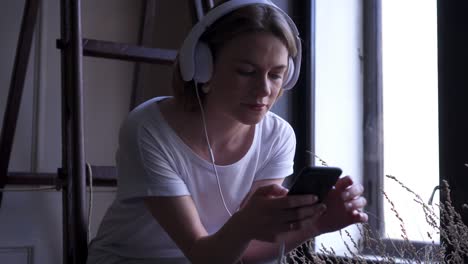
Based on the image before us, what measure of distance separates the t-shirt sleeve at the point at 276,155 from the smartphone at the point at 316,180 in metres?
0.36

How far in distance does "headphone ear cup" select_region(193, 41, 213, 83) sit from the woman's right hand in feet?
Answer: 0.92

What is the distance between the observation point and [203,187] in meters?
1.19

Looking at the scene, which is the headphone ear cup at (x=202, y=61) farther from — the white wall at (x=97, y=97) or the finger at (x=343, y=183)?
the white wall at (x=97, y=97)

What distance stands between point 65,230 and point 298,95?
772mm

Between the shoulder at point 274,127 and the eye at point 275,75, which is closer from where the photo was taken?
the eye at point 275,75

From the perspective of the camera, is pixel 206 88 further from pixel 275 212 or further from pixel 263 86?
pixel 275 212

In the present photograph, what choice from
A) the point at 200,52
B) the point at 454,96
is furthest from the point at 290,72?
the point at 454,96

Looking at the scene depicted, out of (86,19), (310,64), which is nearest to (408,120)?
(310,64)

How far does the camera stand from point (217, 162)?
1.21 meters

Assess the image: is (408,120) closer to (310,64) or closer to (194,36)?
(310,64)

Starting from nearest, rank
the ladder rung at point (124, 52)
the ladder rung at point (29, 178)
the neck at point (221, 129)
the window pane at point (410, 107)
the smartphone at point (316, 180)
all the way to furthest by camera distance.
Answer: the smartphone at point (316, 180), the neck at point (221, 129), the ladder rung at point (124, 52), the window pane at point (410, 107), the ladder rung at point (29, 178)

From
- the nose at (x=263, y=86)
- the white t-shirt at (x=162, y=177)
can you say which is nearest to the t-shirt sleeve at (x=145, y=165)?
the white t-shirt at (x=162, y=177)

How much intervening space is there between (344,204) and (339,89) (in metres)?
0.86

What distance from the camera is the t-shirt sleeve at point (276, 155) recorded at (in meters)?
1.24
